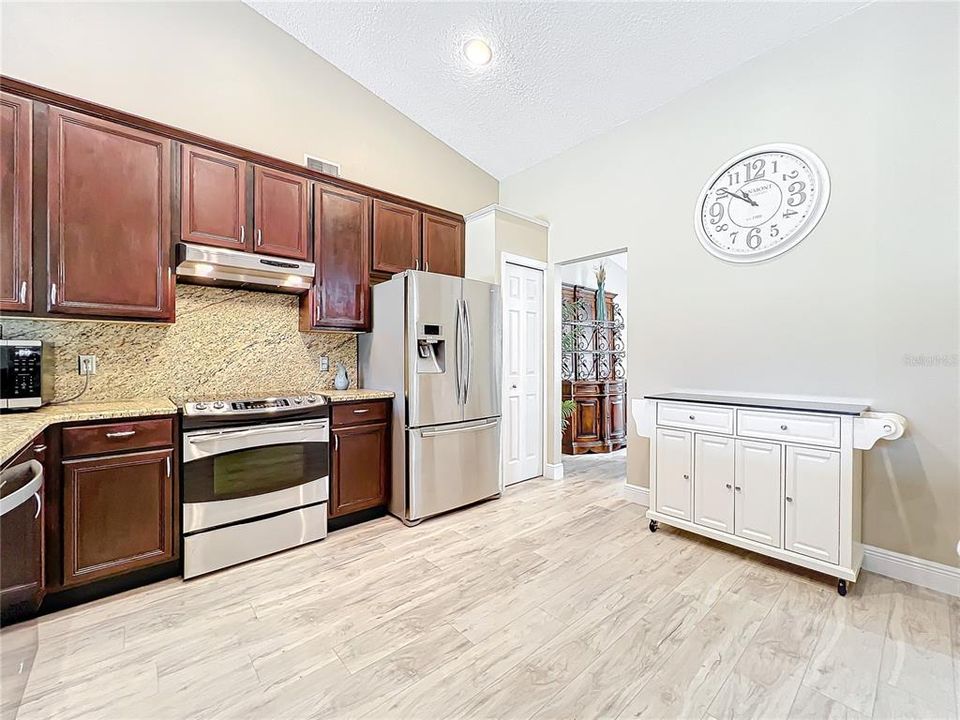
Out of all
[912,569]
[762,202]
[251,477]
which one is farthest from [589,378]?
[251,477]

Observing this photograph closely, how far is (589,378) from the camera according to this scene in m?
5.50

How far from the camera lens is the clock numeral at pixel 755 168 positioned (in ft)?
9.61

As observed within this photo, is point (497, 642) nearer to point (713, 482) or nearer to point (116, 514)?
point (713, 482)

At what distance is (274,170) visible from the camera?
304 centimetres

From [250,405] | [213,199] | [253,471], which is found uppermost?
[213,199]

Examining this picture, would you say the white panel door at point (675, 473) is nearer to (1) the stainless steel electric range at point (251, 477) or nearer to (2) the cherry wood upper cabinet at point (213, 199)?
(1) the stainless steel electric range at point (251, 477)

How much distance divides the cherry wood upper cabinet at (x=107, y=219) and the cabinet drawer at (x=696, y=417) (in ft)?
10.5

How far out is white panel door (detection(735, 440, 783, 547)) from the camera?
97.1 inches

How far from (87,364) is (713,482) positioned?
3.85 m

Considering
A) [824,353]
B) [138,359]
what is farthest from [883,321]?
[138,359]

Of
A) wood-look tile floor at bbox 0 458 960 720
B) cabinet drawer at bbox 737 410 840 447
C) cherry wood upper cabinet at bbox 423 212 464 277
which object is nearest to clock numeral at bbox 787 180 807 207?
cabinet drawer at bbox 737 410 840 447

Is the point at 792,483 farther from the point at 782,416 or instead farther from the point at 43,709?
the point at 43,709

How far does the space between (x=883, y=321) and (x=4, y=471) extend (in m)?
4.07

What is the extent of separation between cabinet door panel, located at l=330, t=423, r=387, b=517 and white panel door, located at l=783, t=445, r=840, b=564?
2.59 metres
